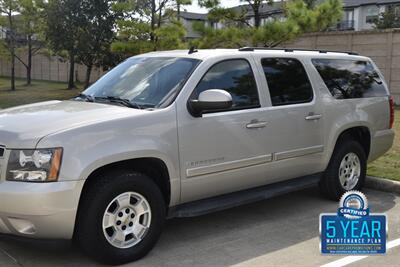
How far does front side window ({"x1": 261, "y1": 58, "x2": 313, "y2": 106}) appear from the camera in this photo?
562 centimetres

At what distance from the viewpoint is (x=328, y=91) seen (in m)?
6.19

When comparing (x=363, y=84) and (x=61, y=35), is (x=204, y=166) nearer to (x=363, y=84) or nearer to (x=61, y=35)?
(x=363, y=84)

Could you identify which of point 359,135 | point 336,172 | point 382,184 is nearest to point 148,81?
point 336,172

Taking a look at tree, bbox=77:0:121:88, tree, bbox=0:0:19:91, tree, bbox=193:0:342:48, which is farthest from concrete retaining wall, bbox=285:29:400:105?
tree, bbox=0:0:19:91

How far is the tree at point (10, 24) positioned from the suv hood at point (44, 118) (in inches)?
1027

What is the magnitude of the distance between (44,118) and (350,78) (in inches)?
153

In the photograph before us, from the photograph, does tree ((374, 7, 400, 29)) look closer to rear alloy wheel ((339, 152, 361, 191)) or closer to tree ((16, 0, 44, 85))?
tree ((16, 0, 44, 85))

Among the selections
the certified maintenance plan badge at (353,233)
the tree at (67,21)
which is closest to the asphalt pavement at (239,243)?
the certified maintenance plan badge at (353,233)

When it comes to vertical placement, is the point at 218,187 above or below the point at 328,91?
below

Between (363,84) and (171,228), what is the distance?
314cm

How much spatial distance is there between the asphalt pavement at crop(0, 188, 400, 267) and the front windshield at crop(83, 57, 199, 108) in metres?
1.37

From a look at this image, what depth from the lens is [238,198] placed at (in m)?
5.25

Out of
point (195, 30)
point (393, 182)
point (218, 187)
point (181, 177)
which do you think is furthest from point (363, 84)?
point (195, 30)

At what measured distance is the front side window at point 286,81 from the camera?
5621 millimetres
